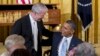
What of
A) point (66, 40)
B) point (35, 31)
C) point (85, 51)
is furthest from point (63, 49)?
point (85, 51)

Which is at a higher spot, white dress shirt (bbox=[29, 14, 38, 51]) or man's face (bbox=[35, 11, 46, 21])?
man's face (bbox=[35, 11, 46, 21])

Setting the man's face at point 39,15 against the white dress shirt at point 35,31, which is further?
the white dress shirt at point 35,31

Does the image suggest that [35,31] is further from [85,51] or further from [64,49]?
[85,51]

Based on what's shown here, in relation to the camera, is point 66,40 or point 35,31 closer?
point 66,40

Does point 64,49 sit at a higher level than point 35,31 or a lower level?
lower

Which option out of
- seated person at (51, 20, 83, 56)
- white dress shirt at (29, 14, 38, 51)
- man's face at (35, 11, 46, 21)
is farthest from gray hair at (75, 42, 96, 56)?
white dress shirt at (29, 14, 38, 51)

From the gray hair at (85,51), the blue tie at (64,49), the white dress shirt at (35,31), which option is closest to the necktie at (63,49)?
the blue tie at (64,49)

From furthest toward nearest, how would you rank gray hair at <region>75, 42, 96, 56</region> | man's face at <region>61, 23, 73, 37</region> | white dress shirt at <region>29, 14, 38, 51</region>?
white dress shirt at <region>29, 14, 38, 51</region>
man's face at <region>61, 23, 73, 37</region>
gray hair at <region>75, 42, 96, 56</region>

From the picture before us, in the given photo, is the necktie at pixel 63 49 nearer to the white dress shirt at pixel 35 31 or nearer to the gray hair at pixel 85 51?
the white dress shirt at pixel 35 31

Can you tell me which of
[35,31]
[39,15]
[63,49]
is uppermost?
[39,15]

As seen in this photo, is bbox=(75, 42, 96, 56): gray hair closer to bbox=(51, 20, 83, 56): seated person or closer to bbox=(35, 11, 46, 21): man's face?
bbox=(51, 20, 83, 56): seated person

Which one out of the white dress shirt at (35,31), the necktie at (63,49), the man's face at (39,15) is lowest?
the necktie at (63,49)

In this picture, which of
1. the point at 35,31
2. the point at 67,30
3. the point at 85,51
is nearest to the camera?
the point at 85,51

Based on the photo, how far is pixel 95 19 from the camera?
9.62 meters
